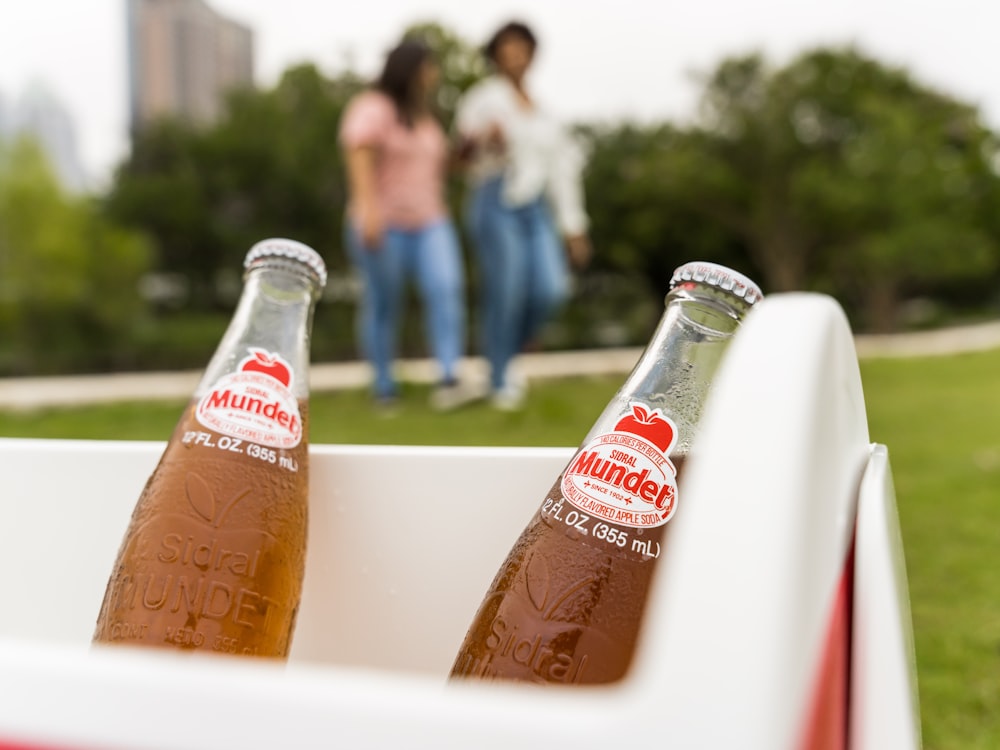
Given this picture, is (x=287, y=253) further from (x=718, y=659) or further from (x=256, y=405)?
(x=718, y=659)

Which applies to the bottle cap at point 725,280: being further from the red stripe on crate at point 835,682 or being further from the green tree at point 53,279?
the green tree at point 53,279

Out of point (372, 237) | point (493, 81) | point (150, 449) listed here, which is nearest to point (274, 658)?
point (150, 449)

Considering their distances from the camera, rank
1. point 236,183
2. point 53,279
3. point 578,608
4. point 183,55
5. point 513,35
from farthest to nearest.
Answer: point 183,55 < point 236,183 < point 53,279 < point 513,35 < point 578,608

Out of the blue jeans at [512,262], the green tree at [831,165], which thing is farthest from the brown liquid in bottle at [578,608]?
the green tree at [831,165]

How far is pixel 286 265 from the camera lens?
725 millimetres

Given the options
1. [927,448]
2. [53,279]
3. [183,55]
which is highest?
[183,55]

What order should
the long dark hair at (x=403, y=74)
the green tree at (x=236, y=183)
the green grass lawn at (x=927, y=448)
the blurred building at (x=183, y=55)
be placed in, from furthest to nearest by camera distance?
the blurred building at (x=183, y=55) < the green tree at (x=236, y=183) < the long dark hair at (x=403, y=74) < the green grass lawn at (x=927, y=448)

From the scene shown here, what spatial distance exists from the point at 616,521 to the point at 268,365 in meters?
0.29

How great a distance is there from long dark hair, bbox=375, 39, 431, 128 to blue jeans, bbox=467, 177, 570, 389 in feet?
1.40

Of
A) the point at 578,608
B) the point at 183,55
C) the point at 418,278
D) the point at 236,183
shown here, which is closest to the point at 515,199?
the point at 418,278

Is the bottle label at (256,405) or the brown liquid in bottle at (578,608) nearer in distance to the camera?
the brown liquid in bottle at (578,608)

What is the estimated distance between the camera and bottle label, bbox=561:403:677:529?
538 millimetres

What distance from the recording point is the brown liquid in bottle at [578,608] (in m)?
0.53

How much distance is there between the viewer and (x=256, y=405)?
26.5 inches
